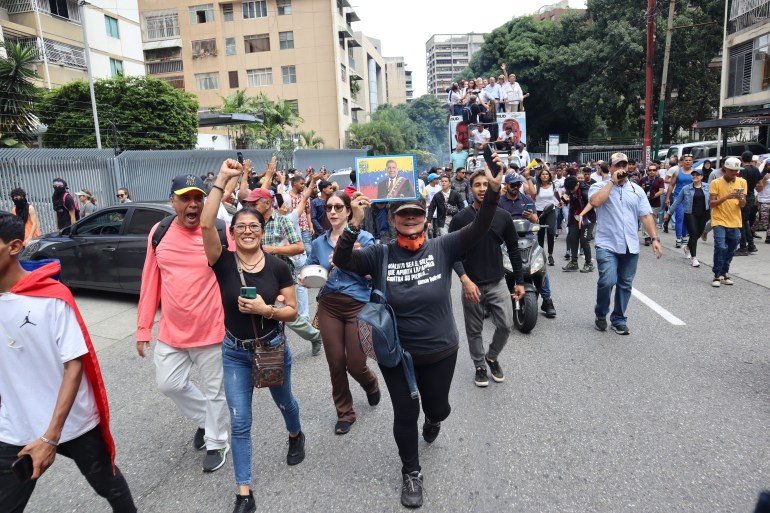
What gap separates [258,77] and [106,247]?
43.3m

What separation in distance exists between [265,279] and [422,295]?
0.95 meters

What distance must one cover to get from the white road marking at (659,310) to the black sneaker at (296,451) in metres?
4.85

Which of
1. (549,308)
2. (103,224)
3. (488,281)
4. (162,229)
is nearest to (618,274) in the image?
(549,308)

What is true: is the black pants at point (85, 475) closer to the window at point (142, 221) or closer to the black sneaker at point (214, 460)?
the black sneaker at point (214, 460)

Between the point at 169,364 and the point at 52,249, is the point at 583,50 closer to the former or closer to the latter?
the point at 52,249

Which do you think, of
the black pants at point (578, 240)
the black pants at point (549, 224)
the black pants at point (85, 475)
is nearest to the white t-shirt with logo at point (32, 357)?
the black pants at point (85, 475)

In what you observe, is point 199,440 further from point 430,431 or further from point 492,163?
point 492,163

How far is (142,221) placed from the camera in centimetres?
812

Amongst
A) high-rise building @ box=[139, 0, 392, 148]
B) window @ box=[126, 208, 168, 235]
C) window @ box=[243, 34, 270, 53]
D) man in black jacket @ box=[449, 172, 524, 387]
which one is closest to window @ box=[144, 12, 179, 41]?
high-rise building @ box=[139, 0, 392, 148]

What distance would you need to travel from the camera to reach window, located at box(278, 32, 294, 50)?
47.2m

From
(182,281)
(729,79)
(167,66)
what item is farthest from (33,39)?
A: (729,79)

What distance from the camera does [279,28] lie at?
4709 cm

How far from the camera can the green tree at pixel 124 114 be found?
24500 mm

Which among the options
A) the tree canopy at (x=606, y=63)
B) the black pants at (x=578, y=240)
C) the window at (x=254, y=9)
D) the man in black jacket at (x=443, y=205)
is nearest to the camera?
the black pants at (x=578, y=240)
